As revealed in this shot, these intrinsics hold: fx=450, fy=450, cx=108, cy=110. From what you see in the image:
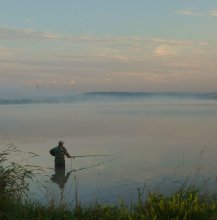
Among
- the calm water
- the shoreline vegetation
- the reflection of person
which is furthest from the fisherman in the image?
the shoreline vegetation

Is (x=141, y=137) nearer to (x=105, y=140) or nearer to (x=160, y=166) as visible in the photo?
(x=105, y=140)

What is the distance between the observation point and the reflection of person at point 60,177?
16531 mm

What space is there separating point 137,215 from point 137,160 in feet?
47.7

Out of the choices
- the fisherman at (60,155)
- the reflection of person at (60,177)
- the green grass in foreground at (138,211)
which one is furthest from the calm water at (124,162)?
the green grass in foreground at (138,211)

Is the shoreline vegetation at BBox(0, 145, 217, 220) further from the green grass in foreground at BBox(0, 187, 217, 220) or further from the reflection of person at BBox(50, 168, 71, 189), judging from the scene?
the reflection of person at BBox(50, 168, 71, 189)

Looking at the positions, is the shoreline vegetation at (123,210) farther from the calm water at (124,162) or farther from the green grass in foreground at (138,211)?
the calm water at (124,162)

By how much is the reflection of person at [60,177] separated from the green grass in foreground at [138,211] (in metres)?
8.35

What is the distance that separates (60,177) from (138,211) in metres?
10.6

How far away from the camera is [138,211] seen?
23.8ft

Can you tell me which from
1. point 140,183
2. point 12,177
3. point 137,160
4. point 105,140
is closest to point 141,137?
point 105,140

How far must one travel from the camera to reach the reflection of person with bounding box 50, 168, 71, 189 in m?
16.5

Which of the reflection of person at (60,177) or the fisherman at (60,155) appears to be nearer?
the reflection of person at (60,177)

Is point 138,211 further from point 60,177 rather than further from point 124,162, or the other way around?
point 124,162

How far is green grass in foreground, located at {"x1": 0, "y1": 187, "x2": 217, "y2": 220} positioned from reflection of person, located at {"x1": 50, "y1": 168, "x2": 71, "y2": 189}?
27.4ft
